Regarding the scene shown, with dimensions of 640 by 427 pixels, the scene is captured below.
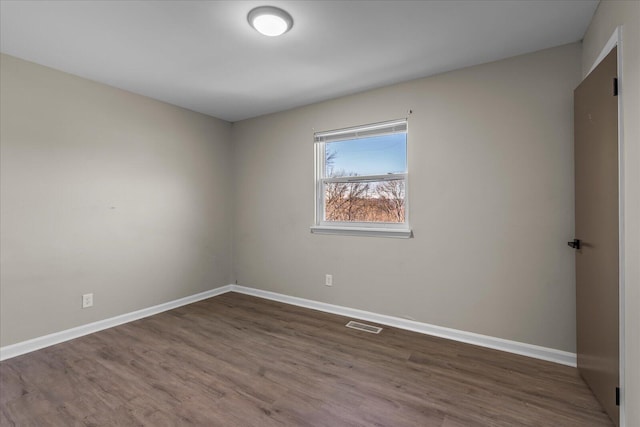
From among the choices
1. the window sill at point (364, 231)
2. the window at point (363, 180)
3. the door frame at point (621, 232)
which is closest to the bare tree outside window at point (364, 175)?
the window at point (363, 180)

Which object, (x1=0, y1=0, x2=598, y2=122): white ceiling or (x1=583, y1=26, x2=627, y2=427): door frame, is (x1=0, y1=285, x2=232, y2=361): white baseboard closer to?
(x1=0, y1=0, x2=598, y2=122): white ceiling

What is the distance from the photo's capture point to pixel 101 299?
3.01 m

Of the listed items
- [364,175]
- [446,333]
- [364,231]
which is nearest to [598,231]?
[446,333]

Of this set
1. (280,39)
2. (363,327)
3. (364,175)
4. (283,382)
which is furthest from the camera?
(364,175)

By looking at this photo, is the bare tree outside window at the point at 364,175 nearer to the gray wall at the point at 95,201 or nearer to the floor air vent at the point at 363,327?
the floor air vent at the point at 363,327

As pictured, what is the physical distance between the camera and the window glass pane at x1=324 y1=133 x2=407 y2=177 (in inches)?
123

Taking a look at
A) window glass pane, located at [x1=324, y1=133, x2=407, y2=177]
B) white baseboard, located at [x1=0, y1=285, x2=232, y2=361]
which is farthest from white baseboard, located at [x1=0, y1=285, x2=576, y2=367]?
window glass pane, located at [x1=324, y1=133, x2=407, y2=177]

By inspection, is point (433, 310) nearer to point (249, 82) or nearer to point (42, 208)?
point (249, 82)

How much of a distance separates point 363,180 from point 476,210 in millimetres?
1193

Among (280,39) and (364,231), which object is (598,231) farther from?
(280,39)

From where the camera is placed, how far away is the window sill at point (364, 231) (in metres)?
3.00

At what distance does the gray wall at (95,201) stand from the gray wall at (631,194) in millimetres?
3932

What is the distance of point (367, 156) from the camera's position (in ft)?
10.9

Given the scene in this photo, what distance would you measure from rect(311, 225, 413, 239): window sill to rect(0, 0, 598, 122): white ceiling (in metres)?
1.49
